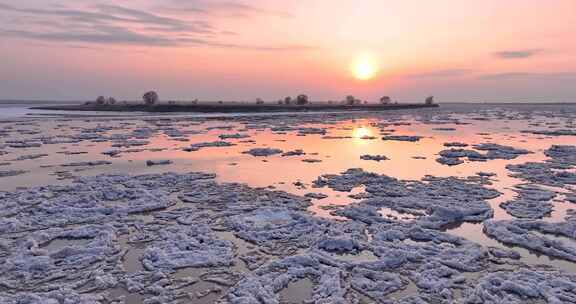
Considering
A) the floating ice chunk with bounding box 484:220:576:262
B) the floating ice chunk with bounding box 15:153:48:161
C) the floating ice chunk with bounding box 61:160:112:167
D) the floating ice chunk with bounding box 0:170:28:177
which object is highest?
the floating ice chunk with bounding box 15:153:48:161

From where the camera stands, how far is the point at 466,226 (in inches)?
334

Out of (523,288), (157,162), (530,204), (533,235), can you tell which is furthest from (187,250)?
(157,162)

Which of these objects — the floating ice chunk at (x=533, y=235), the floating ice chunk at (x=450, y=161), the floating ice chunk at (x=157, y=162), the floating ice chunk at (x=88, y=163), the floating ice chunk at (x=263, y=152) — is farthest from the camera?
the floating ice chunk at (x=263, y=152)

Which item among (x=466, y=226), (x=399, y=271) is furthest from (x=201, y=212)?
(x=466, y=226)

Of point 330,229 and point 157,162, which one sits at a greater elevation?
point 157,162

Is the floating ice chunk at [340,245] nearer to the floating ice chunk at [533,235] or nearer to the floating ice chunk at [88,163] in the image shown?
the floating ice chunk at [533,235]

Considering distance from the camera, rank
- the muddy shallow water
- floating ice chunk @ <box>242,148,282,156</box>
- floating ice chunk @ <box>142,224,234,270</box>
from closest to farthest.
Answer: the muddy shallow water < floating ice chunk @ <box>142,224,234,270</box> < floating ice chunk @ <box>242,148,282,156</box>

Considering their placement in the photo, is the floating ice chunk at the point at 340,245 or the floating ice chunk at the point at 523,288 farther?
the floating ice chunk at the point at 340,245

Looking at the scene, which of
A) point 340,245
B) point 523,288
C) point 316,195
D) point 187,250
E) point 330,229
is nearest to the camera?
point 523,288

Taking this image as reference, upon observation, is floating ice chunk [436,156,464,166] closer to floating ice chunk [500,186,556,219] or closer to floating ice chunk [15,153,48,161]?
floating ice chunk [500,186,556,219]

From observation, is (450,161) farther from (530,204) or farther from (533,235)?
(533,235)

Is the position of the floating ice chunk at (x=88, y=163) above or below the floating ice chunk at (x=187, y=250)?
above

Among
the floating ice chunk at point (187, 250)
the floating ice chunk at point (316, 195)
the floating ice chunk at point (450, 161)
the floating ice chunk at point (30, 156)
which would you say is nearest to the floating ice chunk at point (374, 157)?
the floating ice chunk at point (450, 161)

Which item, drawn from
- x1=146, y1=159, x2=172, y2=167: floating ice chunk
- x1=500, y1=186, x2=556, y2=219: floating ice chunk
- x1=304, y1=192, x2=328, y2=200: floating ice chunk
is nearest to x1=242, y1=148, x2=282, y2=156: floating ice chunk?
x1=146, y1=159, x2=172, y2=167: floating ice chunk
